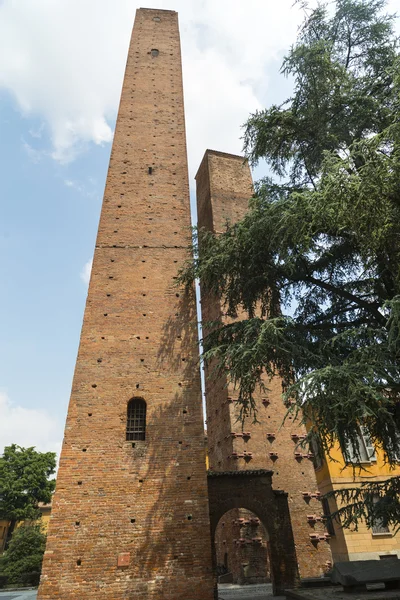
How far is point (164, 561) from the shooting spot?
7.82 meters

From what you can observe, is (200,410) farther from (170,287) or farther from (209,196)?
(209,196)

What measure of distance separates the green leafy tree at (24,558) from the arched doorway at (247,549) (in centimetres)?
1139

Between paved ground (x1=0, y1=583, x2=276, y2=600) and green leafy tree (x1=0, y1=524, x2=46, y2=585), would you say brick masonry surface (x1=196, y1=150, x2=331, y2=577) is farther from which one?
green leafy tree (x1=0, y1=524, x2=46, y2=585)

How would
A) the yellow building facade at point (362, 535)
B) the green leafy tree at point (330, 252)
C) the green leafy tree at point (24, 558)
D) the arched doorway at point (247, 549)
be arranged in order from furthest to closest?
the green leafy tree at point (24, 558)
the yellow building facade at point (362, 535)
the arched doorway at point (247, 549)
the green leafy tree at point (330, 252)

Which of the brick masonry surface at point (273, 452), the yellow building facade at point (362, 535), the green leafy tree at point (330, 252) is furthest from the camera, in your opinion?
the yellow building facade at point (362, 535)

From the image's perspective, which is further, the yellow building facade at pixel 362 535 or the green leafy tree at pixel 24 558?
the green leafy tree at pixel 24 558

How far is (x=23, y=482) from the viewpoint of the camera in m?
26.7

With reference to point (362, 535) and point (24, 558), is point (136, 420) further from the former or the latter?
point (24, 558)

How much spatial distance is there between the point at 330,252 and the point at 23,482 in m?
26.0

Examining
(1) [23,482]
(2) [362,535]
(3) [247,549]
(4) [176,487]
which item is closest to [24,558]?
(1) [23,482]

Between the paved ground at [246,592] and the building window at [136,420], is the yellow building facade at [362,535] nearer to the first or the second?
the paved ground at [246,592]

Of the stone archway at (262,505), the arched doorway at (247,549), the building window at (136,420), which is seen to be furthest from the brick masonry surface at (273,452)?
the building window at (136,420)

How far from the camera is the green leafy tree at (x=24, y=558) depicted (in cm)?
1894

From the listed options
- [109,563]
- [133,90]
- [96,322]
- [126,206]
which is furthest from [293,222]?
[133,90]
